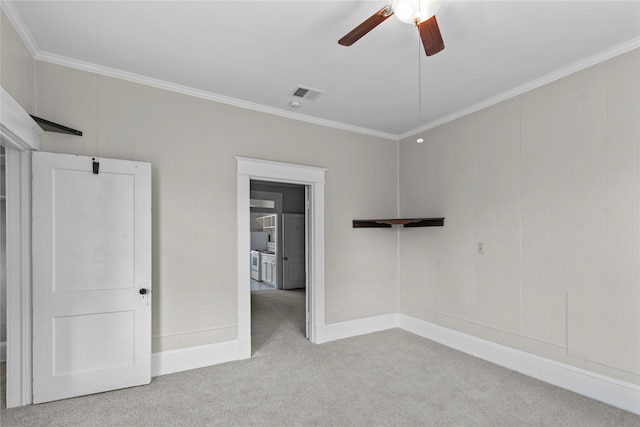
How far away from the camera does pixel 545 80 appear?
304 cm

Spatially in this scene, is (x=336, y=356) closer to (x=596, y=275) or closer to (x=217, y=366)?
(x=217, y=366)

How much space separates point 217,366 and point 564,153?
3.77 meters

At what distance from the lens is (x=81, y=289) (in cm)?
269

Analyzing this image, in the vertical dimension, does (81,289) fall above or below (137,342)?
above

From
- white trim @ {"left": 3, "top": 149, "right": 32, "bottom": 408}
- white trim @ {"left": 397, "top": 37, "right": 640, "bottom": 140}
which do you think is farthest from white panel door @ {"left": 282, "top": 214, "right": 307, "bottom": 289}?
white trim @ {"left": 3, "top": 149, "right": 32, "bottom": 408}

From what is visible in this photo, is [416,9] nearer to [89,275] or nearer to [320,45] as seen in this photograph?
[320,45]

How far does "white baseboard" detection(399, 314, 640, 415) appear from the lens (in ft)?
8.31

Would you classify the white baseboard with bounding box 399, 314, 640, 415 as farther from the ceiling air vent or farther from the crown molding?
the ceiling air vent

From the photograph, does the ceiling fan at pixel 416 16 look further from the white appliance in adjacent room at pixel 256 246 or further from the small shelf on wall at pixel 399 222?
the white appliance in adjacent room at pixel 256 246

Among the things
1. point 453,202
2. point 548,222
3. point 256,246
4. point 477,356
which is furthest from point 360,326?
point 256,246

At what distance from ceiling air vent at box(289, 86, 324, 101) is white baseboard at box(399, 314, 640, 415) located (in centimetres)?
304

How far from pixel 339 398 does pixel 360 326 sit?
1.67 metres

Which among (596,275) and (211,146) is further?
(211,146)

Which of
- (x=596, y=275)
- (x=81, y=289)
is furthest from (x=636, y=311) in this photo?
(x=81, y=289)
